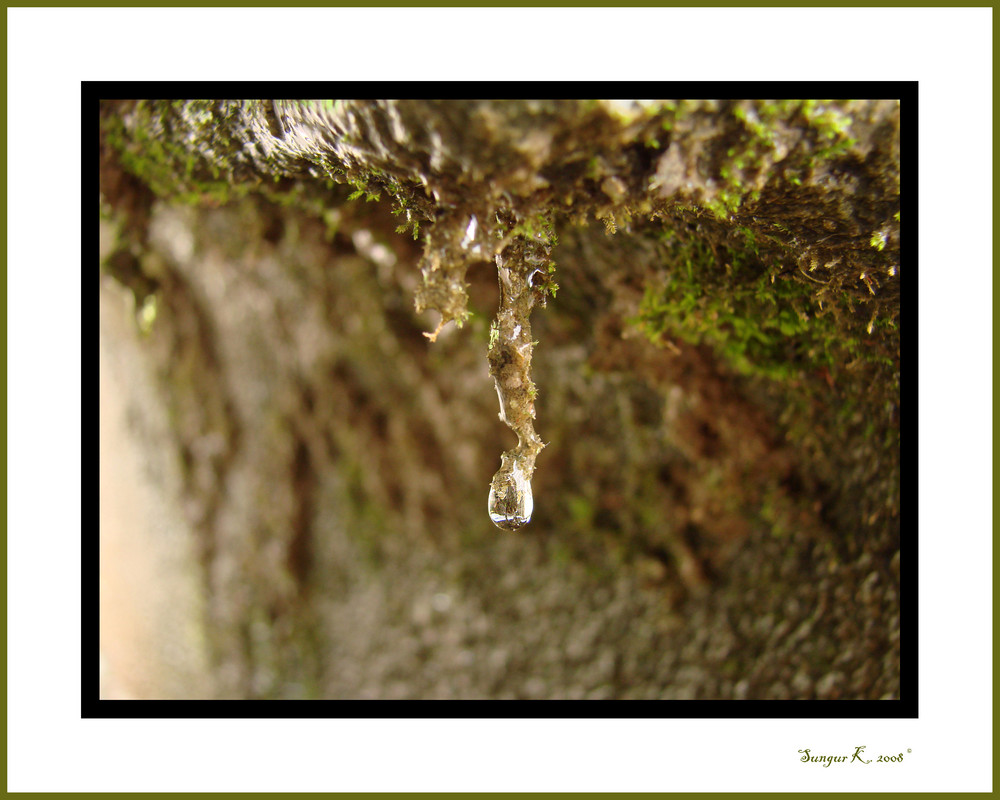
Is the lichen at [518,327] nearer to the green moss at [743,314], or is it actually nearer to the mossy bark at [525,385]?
the mossy bark at [525,385]

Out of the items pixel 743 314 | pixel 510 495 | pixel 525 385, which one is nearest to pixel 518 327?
pixel 525 385

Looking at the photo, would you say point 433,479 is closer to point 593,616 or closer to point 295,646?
point 593,616

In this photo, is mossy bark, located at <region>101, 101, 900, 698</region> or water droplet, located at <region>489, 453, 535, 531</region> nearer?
mossy bark, located at <region>101, 101, 900, 698</region>

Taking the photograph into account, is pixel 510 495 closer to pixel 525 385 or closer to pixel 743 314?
pixel 525 385

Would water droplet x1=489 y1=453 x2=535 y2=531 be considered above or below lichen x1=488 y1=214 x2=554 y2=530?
below

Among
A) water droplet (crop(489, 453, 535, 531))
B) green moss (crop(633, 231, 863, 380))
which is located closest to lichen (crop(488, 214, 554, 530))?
water droplet (crop(489, 453, 535, 531))

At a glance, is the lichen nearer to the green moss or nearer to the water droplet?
the water droplet
